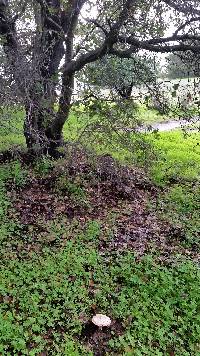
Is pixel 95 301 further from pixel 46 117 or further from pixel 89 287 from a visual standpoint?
pixel 46 117

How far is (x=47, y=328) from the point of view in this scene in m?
5.98

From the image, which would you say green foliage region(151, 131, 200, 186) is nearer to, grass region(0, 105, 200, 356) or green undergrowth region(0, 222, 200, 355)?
grass region(0, 105, 200, 356)

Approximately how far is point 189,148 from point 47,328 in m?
13.0

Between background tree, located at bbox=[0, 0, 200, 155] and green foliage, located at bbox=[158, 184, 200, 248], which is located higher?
background tree, located at bbox=[0, 0, 200, 155]

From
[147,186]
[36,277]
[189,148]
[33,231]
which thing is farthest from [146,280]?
[189,148]

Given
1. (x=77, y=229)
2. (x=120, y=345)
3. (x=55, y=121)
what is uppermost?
(x=55, y=121)

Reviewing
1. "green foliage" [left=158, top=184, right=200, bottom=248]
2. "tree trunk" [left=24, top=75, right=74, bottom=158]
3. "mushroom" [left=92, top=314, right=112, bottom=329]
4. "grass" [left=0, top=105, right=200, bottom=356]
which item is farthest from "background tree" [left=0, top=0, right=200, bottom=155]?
"mushroom" [left=92, top=314, right=112, bottom=329]

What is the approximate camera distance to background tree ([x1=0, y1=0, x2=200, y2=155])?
8242 millimetres

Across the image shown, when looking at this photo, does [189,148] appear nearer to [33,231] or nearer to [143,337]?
[33,231]

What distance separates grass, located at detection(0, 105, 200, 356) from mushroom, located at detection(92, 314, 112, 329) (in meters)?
0.13

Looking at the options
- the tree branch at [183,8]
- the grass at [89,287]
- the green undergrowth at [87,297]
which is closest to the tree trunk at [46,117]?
the grass at [89,287]

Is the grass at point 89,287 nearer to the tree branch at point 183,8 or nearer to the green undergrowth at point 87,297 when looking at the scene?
the green undergrowth at point 87,297

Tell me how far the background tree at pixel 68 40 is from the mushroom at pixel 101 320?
4.48 metres

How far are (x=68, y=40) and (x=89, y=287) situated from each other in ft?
18.6
